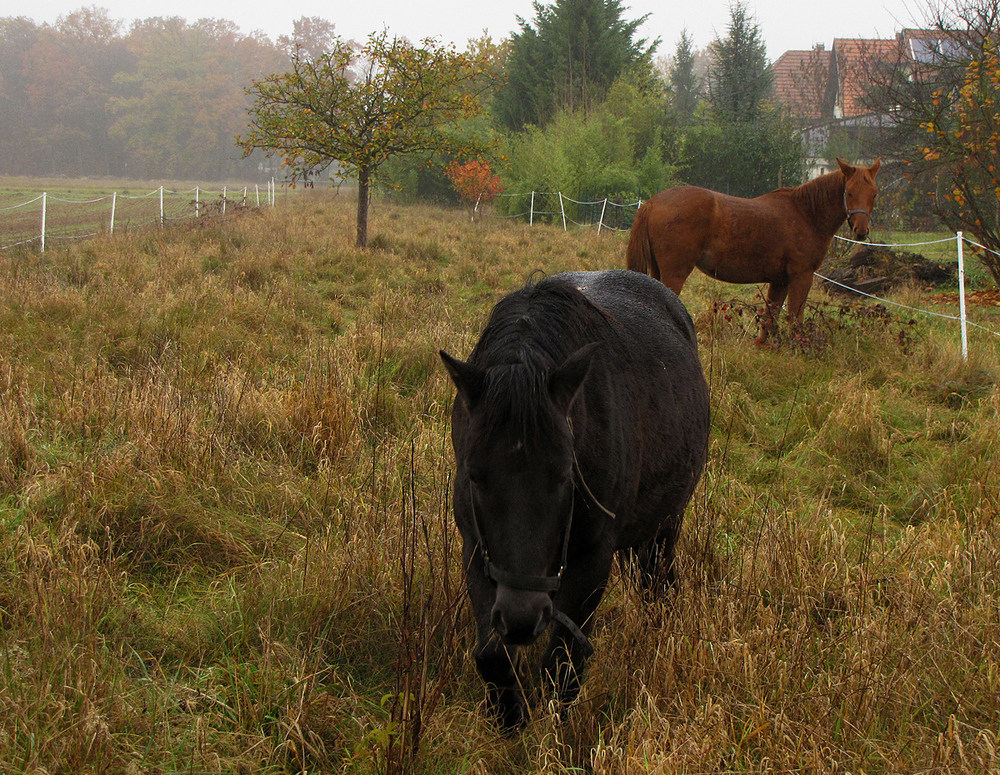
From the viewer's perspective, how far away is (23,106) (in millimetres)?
64938

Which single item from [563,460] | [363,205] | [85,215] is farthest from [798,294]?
[85,215]

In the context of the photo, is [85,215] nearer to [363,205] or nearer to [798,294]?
[363,205]

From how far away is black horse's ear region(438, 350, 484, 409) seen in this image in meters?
1.83

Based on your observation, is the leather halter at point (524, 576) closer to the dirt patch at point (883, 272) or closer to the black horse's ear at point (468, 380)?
the black horse's ear at point (468, 380)

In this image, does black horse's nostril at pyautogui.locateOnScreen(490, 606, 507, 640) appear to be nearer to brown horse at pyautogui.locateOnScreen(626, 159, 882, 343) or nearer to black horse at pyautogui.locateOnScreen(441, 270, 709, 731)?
black horse at pyautogui.locateOnScreen(441, 270, 709, 731)

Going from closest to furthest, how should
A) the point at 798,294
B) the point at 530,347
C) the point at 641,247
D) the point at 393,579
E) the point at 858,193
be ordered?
the point at 530,347, the point at 393,579, the point at 858,193, the point at 798,294, the point at 641,247

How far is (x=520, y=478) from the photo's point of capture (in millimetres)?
1769

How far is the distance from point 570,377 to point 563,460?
23 cm

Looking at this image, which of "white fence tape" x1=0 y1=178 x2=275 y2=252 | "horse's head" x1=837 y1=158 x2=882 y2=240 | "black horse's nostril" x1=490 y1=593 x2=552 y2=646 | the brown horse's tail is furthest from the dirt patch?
"white fence tape" x1=0 y1=178 x2=275 y2=252

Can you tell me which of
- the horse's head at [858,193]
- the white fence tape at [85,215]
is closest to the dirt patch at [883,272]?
the horse's head at [858,193]

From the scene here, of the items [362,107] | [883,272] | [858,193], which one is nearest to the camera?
[858,193]

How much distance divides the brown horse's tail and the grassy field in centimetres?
257

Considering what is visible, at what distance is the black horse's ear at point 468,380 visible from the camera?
1829mm

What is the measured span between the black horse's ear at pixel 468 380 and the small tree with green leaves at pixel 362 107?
12.0 m
